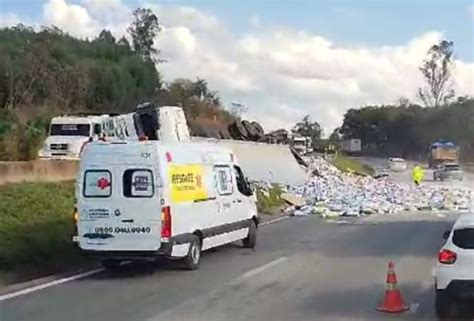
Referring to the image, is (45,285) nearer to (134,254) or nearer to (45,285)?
(45,285)

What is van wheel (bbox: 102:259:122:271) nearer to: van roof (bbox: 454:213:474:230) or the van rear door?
the van rear door

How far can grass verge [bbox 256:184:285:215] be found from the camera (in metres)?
39.6

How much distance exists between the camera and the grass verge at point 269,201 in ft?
130

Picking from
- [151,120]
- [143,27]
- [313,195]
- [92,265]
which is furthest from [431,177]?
[92,265]

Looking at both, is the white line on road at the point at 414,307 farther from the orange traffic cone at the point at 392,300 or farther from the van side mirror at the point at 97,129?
the van side mirror at the point at 97,129

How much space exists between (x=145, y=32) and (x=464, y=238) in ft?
245

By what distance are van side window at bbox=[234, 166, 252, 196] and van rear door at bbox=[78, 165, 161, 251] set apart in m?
4.82

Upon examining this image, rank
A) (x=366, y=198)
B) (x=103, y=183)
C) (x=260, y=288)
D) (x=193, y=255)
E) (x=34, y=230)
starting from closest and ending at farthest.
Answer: (x=260, y=288)
(x=103, y=183)
(x=193, y=255)
(x=34, y=230)
(x=366, y=198)

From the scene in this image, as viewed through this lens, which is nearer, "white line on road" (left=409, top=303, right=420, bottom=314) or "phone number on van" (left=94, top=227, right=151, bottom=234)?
"white line on road" (left=409, top=303, right=420, bottom=314)

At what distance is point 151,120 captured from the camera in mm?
35094

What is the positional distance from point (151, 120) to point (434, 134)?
280 ft

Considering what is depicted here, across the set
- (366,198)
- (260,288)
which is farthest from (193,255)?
(366,198)

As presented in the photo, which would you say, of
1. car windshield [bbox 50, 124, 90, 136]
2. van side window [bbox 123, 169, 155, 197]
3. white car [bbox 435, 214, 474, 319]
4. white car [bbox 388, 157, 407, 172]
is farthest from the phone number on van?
white car [bbox 388, 157, 407, 172]

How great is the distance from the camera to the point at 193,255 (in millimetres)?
18312
